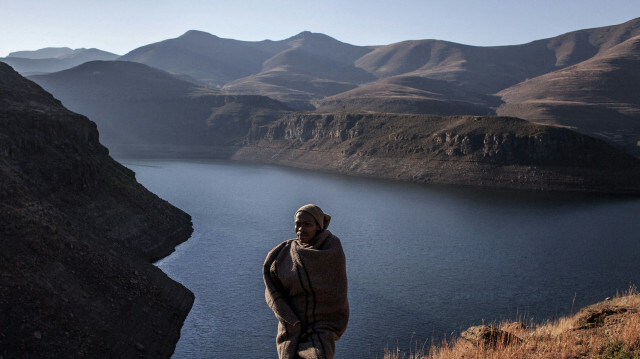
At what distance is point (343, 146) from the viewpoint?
115m

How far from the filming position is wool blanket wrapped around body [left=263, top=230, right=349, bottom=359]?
6051 millimetres

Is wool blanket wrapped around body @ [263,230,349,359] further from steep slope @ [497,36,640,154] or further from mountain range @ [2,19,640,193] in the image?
steep slope @ [497,36,640,154]

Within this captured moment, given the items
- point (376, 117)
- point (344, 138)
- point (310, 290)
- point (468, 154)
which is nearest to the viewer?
point (310, 290)

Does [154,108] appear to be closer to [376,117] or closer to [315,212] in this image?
[376,117]

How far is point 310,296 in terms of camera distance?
242 inches

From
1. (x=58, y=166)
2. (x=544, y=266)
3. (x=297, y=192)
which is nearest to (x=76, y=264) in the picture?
(x=58, y=166)

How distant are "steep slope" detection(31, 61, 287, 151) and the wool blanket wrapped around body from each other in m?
144

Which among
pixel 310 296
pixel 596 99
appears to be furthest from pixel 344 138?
pixel 310 296

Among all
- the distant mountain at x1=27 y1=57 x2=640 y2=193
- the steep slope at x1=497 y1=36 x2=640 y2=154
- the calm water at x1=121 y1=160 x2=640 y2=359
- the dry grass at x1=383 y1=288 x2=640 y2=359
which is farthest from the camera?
the steep slope at x1=497 y1=36 x2=640 y2=154

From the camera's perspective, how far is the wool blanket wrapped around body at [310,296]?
238 inches

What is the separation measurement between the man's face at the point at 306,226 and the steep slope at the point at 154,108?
473 ft

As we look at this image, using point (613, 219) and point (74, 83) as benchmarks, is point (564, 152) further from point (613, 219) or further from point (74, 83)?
point (74, 83)

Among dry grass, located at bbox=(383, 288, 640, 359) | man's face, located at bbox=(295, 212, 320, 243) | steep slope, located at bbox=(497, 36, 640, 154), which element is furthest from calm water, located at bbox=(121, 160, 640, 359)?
steep slope, located at bbox=(497, 36, 640, 154)

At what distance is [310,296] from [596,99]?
17188cm
